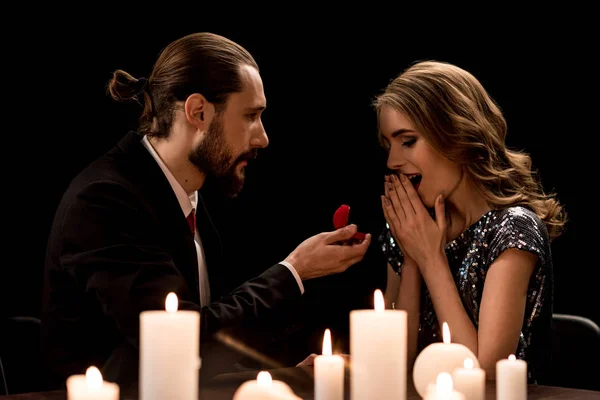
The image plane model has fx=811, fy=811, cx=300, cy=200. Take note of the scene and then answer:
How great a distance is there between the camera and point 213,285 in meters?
2.72

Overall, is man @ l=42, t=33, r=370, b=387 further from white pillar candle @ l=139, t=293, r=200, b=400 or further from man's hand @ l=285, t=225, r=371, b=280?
white pillar candle @ l=139, t=293, r=200, b=400

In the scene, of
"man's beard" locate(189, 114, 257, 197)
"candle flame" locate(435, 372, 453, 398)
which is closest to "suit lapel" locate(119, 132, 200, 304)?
"man's beard" locate(189, 114, 257, 197)

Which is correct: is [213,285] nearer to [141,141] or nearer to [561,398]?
[141,141]

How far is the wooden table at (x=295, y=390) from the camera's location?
1.69m

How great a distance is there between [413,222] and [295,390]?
86cm

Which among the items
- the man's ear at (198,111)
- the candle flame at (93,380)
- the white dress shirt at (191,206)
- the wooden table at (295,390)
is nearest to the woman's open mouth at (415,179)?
the white dress shirt at (191,206)

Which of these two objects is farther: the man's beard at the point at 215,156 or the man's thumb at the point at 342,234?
the man's beard at the point at 215,156

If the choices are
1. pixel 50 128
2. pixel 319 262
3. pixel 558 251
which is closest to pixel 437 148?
pixel 319 262

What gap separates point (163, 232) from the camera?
2.39 m

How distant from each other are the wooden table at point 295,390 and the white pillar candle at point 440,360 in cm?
16

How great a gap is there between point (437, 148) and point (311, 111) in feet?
4.08

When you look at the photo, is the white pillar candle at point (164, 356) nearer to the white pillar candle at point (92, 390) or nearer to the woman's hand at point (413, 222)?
the white pillar candle at point (92, 390)

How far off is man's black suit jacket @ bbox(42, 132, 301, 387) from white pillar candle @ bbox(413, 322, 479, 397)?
0.82m

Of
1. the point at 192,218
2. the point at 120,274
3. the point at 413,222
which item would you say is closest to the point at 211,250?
the point at 192,218
